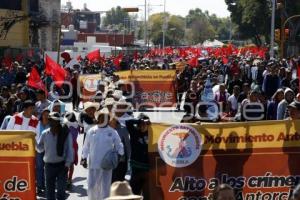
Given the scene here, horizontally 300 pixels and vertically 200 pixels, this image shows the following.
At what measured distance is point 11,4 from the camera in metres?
49.9

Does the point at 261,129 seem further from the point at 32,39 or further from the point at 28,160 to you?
the point at 32,39

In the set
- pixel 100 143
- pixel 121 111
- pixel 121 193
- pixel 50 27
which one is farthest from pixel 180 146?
pixel 50 27

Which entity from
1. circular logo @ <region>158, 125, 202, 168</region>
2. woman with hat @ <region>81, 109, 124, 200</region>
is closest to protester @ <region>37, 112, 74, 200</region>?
woman with hat @ <region>81, 109, 124, 200</region>

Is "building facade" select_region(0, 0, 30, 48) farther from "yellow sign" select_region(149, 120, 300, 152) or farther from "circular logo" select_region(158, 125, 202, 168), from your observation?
"yellow sign" select_region(149, 120, 300, 152)

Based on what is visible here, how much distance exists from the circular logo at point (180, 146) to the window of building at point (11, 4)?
42075 mm

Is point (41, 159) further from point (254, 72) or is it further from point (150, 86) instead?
point (254, 72)

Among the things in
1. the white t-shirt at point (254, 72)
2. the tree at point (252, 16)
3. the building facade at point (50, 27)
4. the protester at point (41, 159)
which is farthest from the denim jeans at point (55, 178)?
the tree at point (252, 16)

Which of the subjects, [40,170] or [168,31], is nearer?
[40,170]

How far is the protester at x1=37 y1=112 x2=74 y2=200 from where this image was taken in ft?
28.5

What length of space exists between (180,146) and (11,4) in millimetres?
43865

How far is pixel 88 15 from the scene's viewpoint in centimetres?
16075

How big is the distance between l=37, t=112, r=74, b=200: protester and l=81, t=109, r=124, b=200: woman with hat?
0.53 meters

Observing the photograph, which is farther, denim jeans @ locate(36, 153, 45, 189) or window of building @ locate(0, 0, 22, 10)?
window of building @ locate(0, 0, 22, 10)

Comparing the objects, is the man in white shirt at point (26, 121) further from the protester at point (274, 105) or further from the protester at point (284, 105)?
the protester at point (274, 105)
